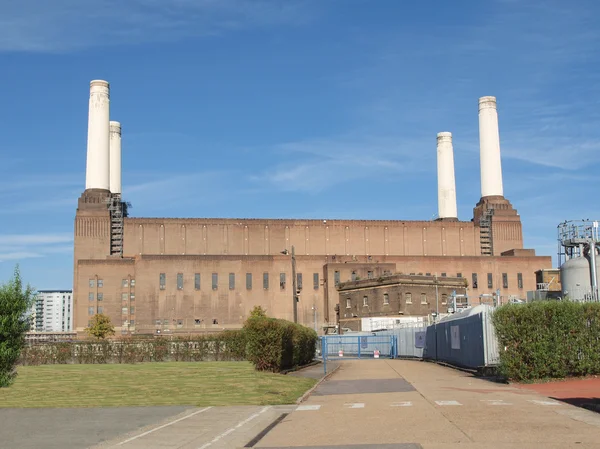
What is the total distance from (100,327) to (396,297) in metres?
37.4

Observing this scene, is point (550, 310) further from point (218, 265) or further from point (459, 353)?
point (218, 265)

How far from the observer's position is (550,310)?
26.7 meters

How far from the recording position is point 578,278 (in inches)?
1786

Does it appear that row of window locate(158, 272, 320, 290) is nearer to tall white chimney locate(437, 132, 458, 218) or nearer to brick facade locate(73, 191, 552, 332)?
brick facade locate(73, 191, 552, 332)

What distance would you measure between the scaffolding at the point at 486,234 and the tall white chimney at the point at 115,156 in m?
56.8

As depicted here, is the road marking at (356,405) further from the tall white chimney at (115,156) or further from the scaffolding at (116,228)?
the tall white chimney at (115,156)

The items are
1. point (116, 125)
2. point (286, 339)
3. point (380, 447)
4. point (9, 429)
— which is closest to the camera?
point (380, 447)

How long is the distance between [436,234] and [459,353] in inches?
3512

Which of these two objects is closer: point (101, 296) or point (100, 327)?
point (100, 327)

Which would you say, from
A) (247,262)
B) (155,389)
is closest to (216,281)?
(247,262)

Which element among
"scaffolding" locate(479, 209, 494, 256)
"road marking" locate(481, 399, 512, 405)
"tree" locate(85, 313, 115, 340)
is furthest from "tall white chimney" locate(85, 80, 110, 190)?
"road marking" locate(481, 399, 512, 405)

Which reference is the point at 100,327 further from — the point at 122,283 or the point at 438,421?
the point at 438,421

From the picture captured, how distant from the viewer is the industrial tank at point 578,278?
44.8 meters

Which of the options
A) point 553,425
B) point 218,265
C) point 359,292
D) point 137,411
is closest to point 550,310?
point 553,425
